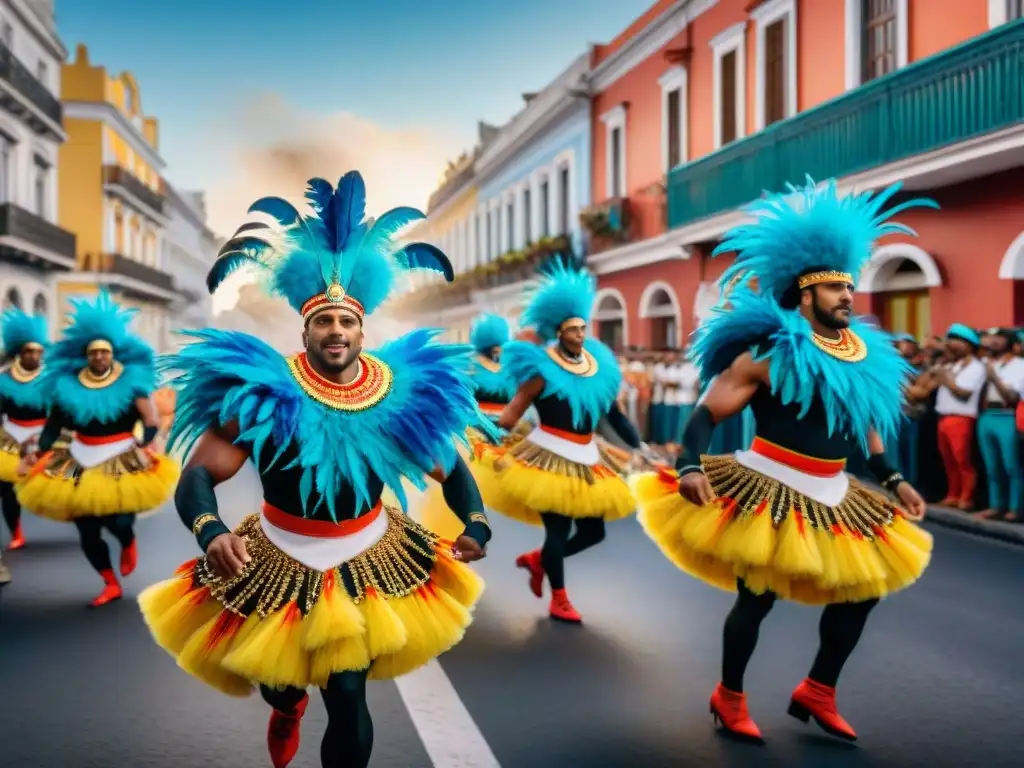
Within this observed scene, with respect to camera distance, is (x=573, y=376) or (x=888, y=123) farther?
(x=888, y=123)

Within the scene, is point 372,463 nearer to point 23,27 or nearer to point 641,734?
point 641,734

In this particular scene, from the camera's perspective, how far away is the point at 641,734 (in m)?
4.54

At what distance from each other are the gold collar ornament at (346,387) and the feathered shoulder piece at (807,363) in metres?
1.68

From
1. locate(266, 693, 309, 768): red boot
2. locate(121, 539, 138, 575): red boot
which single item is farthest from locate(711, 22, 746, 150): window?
locate(266, 693, 309, 768): red boot

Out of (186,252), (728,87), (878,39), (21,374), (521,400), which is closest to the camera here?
(521,400)

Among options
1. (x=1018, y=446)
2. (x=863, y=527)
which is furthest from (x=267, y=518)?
(x=1018, y=446)

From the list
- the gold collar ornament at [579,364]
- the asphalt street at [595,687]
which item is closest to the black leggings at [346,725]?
the asphalt street at [595,687]

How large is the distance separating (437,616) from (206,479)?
928 millimetres

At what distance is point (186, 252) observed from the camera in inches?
2751

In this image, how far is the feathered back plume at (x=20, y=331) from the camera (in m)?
9.93

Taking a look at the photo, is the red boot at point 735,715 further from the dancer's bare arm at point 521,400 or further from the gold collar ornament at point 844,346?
the dancer's bare arm at point 521,400

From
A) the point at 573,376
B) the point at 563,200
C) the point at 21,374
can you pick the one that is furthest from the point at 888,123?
the point at 563,200

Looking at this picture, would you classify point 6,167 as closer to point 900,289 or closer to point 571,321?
point 900,289

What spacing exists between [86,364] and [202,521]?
4721 mm
